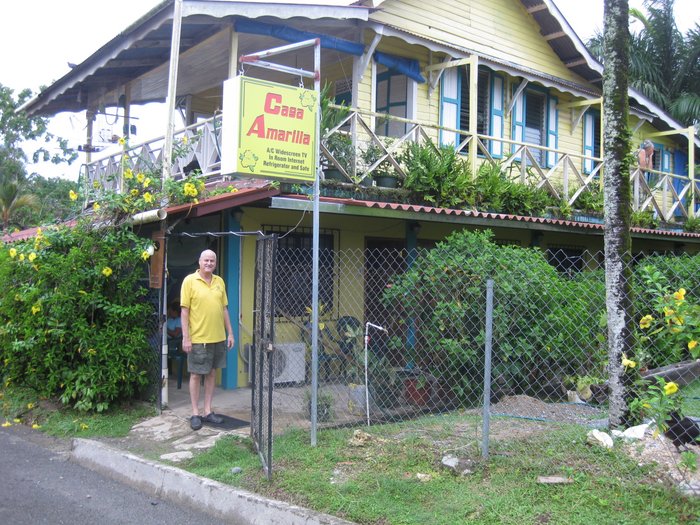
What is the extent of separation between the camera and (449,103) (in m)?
12.3

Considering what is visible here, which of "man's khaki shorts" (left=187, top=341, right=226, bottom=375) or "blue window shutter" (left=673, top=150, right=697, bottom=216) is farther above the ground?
"blue window shutter" (left=673, top=150, right=697, bottom=216)

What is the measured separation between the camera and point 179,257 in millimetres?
9555

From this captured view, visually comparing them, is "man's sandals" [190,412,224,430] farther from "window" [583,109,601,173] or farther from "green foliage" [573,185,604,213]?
"window" [583,109,601,173]

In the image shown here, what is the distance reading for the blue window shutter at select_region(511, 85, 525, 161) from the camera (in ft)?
43.9

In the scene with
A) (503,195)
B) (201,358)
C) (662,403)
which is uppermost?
(503,195)

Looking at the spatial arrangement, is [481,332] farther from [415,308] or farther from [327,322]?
[327,322]

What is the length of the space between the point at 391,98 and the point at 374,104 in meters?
1.24

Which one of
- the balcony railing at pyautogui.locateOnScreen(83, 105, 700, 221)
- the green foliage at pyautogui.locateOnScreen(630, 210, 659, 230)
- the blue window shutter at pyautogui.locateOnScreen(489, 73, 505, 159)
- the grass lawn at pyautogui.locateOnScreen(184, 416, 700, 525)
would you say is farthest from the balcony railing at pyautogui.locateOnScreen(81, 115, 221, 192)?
the green foliage at pyautogui.locateOnScreen(630, 210, 659, 230)

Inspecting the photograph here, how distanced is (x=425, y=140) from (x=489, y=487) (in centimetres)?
645

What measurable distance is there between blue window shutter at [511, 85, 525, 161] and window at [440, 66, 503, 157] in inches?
18.8

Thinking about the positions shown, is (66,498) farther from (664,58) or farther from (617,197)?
(664,58)

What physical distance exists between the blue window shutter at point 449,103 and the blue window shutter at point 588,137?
4.49 meters

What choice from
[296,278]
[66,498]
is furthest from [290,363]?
[66,498]

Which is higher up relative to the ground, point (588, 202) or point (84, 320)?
point (588, 202)
